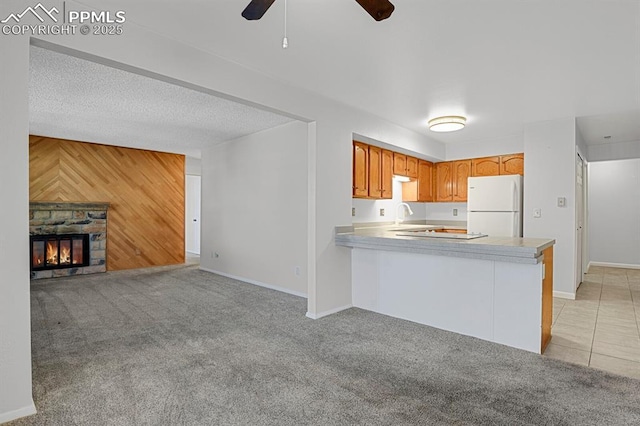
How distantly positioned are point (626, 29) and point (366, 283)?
3.18 meters

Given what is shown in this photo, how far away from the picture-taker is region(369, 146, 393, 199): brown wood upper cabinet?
15.6ft

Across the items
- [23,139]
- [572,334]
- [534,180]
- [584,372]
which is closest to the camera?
[23,139]

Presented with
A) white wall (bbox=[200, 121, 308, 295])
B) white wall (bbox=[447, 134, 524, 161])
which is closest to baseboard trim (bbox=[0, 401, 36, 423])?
white wall (bbox=[200, 121, 308, 295])

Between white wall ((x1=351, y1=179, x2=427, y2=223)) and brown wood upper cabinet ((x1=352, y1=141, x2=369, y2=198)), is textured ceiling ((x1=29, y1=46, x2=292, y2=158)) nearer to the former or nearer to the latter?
brown wood upper cabinet ((x1=352, y1=141, x2=369, y2=198))

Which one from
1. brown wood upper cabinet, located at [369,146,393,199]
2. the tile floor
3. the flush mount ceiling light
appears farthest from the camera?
brown wood upper cabinet, located at [369,146,393,199]

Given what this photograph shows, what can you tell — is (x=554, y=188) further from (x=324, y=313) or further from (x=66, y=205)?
(x=66, y=205)

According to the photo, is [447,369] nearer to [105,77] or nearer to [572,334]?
[572,334]

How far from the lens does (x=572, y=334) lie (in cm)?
327

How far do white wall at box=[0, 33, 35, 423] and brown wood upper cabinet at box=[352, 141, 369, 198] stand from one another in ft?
10.9

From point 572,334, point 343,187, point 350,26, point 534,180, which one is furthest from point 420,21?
point 534,180

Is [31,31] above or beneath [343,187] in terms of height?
above

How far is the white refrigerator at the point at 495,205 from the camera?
4969mm

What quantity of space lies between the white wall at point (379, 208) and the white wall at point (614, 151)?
139 inches

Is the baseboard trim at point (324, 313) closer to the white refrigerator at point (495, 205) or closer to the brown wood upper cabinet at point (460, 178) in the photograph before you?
the white refrigerator at point (495, 205)
